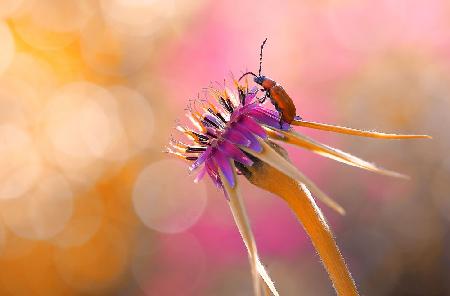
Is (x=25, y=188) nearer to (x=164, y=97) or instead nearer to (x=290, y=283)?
(x=164, y=97)

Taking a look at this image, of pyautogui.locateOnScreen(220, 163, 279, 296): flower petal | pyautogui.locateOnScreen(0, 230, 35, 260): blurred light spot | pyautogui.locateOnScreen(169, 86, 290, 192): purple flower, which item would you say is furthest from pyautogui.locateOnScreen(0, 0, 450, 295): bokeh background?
pyautogui.locateOnScreen(220, 163, 279, 296): flower petal

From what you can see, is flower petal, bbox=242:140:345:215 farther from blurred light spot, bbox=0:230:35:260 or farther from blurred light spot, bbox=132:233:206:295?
blurred light spot, bbox=0:230:35:260

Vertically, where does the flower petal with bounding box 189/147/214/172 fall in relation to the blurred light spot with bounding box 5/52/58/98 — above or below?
below

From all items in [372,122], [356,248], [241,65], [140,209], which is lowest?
[356,248]

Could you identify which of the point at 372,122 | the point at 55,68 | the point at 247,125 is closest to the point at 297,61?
the point at 372,122

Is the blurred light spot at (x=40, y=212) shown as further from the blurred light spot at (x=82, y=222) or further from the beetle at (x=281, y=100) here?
the beetle at (x=281, y=100)

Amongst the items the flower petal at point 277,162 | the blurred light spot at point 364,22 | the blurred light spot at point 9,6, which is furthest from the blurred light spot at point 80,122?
the flower petal at point 277,162
